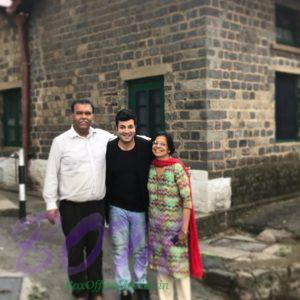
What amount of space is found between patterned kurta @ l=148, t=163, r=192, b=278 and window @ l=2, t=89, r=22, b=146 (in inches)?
270

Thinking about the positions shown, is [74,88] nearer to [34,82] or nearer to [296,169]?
[34,82]

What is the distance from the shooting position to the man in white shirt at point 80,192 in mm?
3988

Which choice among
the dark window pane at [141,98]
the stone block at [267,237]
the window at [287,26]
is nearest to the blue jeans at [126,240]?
the stone block at [267,237]

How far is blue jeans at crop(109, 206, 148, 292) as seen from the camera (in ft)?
13.2

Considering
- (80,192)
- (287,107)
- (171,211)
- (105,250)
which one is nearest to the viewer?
(171,211)

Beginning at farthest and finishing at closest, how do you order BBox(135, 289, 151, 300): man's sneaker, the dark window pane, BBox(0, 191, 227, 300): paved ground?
the dark window pane < BBox(0, 191, 227, 300): paved ground < BBox(135, 289, 151, 300): man's sneaker

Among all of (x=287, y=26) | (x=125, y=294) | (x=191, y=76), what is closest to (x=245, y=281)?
(x=125, y=294)

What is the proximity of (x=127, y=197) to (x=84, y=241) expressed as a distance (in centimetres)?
58

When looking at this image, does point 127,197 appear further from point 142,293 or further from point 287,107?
point 287,107

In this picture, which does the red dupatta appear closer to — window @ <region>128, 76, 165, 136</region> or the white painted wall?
the white painted wall

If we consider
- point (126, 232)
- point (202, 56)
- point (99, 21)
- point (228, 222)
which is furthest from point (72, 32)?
point (126, 232)

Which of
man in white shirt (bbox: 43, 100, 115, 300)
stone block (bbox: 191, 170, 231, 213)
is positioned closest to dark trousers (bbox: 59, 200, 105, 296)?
man in white shirt (bbox: 43, 100, 115, 300)

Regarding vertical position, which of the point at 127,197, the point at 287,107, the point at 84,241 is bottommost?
the point at 84,241

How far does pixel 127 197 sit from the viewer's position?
400 centimetres
